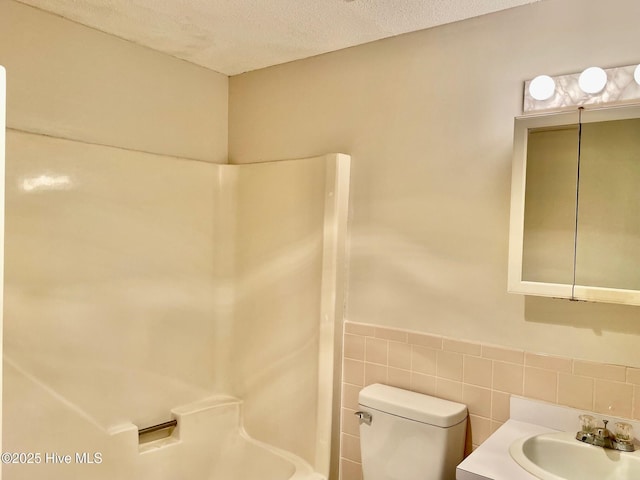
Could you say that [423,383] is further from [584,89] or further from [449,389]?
[584,89]

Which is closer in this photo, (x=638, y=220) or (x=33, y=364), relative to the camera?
→ (x=638, y=220)

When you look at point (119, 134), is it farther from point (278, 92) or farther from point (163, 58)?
point (278, 92)

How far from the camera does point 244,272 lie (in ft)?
8.50

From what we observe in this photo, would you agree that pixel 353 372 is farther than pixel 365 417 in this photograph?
Yes

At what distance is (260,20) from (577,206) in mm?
1357

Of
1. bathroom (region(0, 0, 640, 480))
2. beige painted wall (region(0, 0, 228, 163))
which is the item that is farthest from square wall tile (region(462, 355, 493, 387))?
beige painted wall (region(0, 0, 228, 163))

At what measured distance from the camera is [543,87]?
5.55 ft

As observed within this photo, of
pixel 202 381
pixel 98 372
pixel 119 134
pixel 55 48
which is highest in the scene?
pixel 55 48

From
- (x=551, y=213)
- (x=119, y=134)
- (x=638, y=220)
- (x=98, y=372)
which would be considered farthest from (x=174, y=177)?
(x=638, y=220)

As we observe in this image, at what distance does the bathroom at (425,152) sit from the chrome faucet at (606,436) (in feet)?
0.25

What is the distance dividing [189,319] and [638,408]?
6.14ft

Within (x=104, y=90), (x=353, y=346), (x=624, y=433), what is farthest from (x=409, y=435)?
(x=104, y=90)

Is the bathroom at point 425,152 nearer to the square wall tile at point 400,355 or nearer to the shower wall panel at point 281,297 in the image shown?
the square wall tile at point 400,355

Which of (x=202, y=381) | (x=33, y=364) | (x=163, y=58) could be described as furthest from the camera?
(x=202, y=381)
